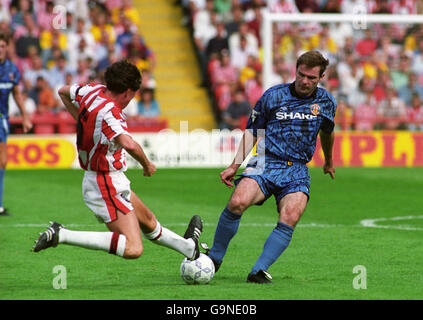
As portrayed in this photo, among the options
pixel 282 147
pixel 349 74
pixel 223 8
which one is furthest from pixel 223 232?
pixel 223 8

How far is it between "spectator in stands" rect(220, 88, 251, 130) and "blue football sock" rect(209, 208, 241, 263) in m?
12.8

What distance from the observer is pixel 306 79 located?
23.3 feet

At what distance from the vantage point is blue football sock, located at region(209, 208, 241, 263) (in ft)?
23.5

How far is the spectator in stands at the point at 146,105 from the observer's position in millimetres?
20281

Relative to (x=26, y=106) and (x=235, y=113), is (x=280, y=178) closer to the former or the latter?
(x=235, y=113)

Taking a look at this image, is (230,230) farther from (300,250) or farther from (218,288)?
(300,250)

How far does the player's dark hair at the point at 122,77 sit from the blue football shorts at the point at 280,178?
4.15ft

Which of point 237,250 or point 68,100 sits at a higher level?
point 68,100

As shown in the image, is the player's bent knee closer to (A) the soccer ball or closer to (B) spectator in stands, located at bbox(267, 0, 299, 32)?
(A) the soccer ball

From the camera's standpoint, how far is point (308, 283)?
22.6 feet

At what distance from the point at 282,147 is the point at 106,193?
154 centimetres
